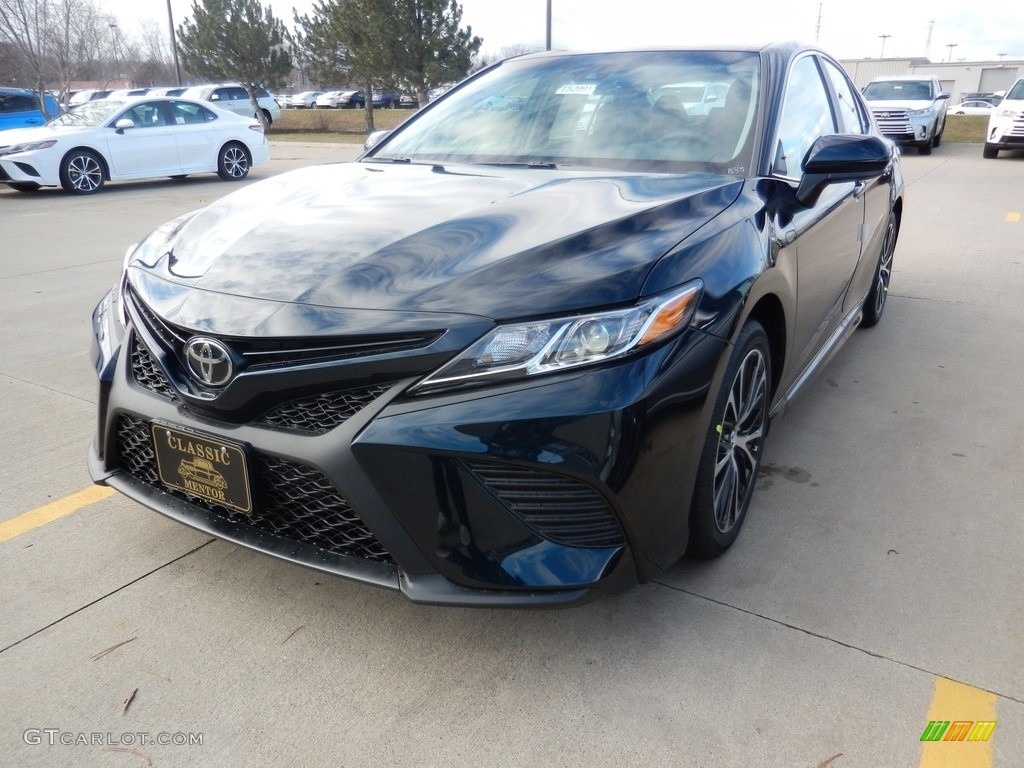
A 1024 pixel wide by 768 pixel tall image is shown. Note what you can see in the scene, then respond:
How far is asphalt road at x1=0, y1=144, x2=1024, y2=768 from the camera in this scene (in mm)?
1886

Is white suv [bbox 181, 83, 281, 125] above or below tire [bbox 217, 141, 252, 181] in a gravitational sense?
above

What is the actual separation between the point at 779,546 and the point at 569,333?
4.12ft

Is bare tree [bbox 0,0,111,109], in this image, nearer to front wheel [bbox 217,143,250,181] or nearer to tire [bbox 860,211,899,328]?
front wheel [bbox 217,143,250,181]

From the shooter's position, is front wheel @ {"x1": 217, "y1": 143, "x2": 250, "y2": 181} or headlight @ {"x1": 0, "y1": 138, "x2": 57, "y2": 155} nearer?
headlight @ {"x1": 0, "y1": 138, "x2": 57, "y2": 155}

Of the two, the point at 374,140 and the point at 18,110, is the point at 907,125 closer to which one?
the point at 374,140

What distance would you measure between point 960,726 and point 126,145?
42.2 ft

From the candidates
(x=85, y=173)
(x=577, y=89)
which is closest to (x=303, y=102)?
(x=85, y=173)

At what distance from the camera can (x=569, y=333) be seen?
72.7 inches

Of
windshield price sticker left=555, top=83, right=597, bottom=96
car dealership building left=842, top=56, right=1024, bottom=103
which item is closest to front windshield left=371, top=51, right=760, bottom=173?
windshield price sticker left=555, top=83, right=597, bottom=96

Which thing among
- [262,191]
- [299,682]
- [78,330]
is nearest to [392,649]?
[299,682]

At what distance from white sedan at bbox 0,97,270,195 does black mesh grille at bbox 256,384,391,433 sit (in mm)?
11386

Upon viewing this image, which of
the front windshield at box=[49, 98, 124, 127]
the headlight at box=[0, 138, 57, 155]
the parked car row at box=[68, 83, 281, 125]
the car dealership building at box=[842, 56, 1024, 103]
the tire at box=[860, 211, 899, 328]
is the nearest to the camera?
the tire at box=[860, 211, 899, 328]

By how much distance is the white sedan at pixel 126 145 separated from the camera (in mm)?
11234

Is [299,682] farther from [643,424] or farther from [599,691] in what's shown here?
[643,424]
